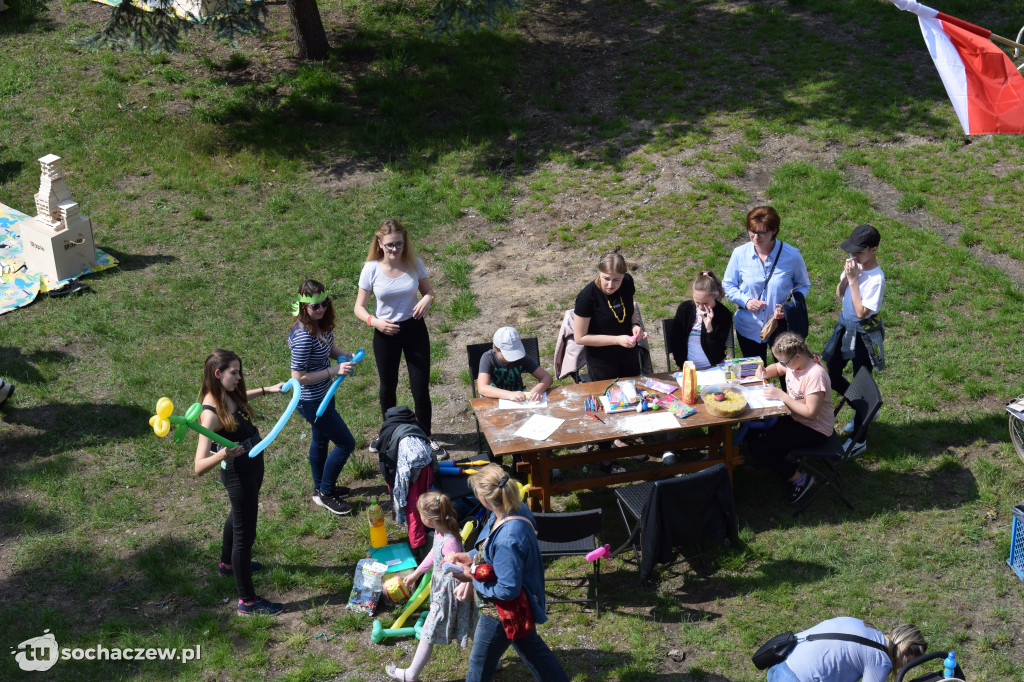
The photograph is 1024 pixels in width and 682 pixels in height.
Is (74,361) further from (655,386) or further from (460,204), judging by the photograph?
(655,386)

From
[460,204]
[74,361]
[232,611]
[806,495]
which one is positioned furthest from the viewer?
[460,204]

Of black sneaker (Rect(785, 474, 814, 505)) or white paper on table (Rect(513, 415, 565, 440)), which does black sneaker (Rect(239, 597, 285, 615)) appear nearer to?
white paper on table (Rect(513, 415, 565, 440))

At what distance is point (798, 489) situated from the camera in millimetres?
6969

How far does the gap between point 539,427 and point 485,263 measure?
4.47 meters

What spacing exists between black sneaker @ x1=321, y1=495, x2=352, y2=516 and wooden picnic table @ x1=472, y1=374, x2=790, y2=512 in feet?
4.30

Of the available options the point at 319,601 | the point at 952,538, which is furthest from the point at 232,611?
the point at 952,538

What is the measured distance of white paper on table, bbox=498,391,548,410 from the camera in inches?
274

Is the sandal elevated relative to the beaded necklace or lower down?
lower down

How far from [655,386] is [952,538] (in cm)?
243

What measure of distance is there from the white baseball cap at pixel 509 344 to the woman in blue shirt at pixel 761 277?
1.98 metres

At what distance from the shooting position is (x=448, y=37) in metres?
14.6

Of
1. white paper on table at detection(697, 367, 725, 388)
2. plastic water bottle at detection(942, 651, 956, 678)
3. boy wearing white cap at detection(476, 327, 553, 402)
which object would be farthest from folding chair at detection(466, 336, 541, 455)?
plastic water bottle at detection(942, 651, 956, 678)

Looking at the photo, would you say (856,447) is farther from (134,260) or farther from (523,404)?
(134,260)
